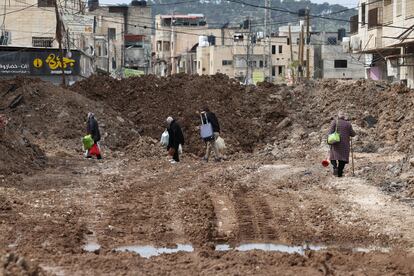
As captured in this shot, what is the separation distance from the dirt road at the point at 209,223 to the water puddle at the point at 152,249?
0.04 meters

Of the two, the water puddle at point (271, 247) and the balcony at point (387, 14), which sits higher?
the balcony at point (387, 14)

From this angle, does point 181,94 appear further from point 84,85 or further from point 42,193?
point 42,193

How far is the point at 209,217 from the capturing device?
1495 centimetres

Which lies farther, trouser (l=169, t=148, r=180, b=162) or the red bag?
the red bag

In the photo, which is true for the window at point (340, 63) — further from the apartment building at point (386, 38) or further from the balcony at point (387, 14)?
the balcony at point (387, 14)

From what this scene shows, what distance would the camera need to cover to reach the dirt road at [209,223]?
10.7 m

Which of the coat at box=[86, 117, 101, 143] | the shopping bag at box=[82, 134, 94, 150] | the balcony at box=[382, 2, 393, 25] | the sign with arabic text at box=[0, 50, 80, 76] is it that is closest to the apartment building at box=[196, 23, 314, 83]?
the sign with arabic text at box=[0, 50, 80, 76]

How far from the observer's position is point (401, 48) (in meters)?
40.5

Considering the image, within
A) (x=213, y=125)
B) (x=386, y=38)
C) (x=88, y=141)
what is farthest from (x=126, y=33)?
(x=213, y=125)

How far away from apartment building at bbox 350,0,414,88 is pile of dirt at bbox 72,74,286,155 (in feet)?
18.4

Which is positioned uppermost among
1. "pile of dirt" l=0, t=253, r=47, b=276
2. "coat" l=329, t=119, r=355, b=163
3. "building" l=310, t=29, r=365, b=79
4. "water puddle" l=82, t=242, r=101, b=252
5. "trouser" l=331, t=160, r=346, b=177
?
"building" l=310, t=29, r=365, b=79

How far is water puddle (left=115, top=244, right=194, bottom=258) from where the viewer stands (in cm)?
1186

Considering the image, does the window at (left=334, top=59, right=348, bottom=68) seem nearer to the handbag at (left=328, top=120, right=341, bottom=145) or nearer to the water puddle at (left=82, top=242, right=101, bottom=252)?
the handbag at (left=328, top=120, right=341, bottom=145)

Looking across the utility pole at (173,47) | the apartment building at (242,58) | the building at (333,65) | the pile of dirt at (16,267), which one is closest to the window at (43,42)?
the building at (333,65)
